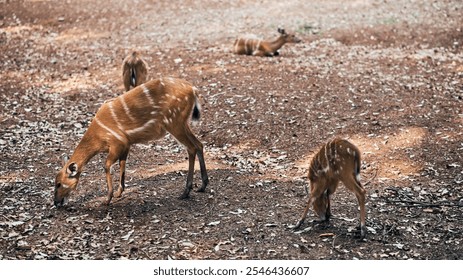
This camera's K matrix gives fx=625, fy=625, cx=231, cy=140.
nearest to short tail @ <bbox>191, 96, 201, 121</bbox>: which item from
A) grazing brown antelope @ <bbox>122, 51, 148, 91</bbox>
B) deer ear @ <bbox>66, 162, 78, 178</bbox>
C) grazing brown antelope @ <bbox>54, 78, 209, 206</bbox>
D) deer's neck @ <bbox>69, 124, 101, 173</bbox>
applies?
grazing brown antelope @ <bbox>54, 78, 209, 206</bbox>

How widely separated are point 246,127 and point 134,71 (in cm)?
261

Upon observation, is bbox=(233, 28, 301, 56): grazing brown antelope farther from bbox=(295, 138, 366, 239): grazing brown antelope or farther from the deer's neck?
bbox=(295, 138, 366, 239): grazing brown antelope

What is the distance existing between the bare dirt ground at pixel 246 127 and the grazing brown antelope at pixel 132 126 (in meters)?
0.40

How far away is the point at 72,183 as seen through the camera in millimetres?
7637

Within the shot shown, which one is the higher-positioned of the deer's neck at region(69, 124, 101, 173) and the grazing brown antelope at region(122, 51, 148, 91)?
the deer's neck at region(69, 124, 101, 173)

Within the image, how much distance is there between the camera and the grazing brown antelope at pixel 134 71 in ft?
38.2

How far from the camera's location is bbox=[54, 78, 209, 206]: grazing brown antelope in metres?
7.64

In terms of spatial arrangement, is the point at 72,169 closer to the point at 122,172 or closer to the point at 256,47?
the point at 122,172

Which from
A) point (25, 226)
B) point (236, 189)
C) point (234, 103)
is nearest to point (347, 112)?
point (234, 103)

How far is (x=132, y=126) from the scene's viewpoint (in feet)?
25.5

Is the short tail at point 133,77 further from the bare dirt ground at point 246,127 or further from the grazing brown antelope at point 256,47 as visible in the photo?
the grazing brown antelope at point 256,47

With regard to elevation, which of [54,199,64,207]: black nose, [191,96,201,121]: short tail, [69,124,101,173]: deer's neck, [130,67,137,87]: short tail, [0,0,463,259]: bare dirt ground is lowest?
[0,0,463,259]: bare dirt ground

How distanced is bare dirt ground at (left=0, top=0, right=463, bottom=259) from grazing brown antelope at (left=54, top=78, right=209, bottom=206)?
398 mm
